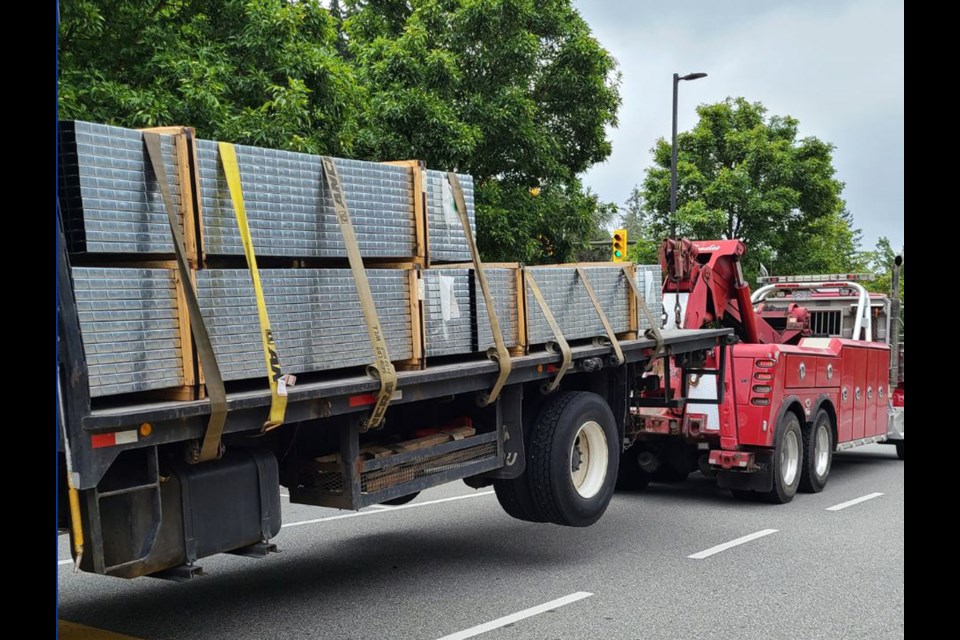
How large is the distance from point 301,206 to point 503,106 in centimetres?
970

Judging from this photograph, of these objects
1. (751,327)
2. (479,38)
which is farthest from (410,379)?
(479,38)

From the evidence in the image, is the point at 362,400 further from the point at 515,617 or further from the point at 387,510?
the point at 387,510

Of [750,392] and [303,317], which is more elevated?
[303,317]

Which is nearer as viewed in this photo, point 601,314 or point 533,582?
point 533,582

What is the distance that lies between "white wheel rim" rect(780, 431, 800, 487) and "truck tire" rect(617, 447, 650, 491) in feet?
4.97

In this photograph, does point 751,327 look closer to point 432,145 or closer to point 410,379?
point 432,145

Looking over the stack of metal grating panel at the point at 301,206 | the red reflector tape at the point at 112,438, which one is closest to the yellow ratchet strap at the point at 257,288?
the stack of metal grating panel at the point at 301,206

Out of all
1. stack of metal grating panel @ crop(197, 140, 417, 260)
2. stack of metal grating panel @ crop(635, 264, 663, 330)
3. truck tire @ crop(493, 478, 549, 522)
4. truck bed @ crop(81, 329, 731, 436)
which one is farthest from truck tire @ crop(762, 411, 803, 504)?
stack of metal grating panel @ crop(197, 140, 417, 260)

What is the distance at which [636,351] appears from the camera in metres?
8.04

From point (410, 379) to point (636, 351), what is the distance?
9.67 ft

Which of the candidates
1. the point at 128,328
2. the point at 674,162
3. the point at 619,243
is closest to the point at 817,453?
the point at 619,243

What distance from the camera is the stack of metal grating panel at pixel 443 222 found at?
20.6 feet

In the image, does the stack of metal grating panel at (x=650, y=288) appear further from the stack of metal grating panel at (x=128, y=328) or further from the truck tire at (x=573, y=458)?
the stack of metal grating panel at (x=128, y=328)

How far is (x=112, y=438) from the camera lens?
4164 mm
